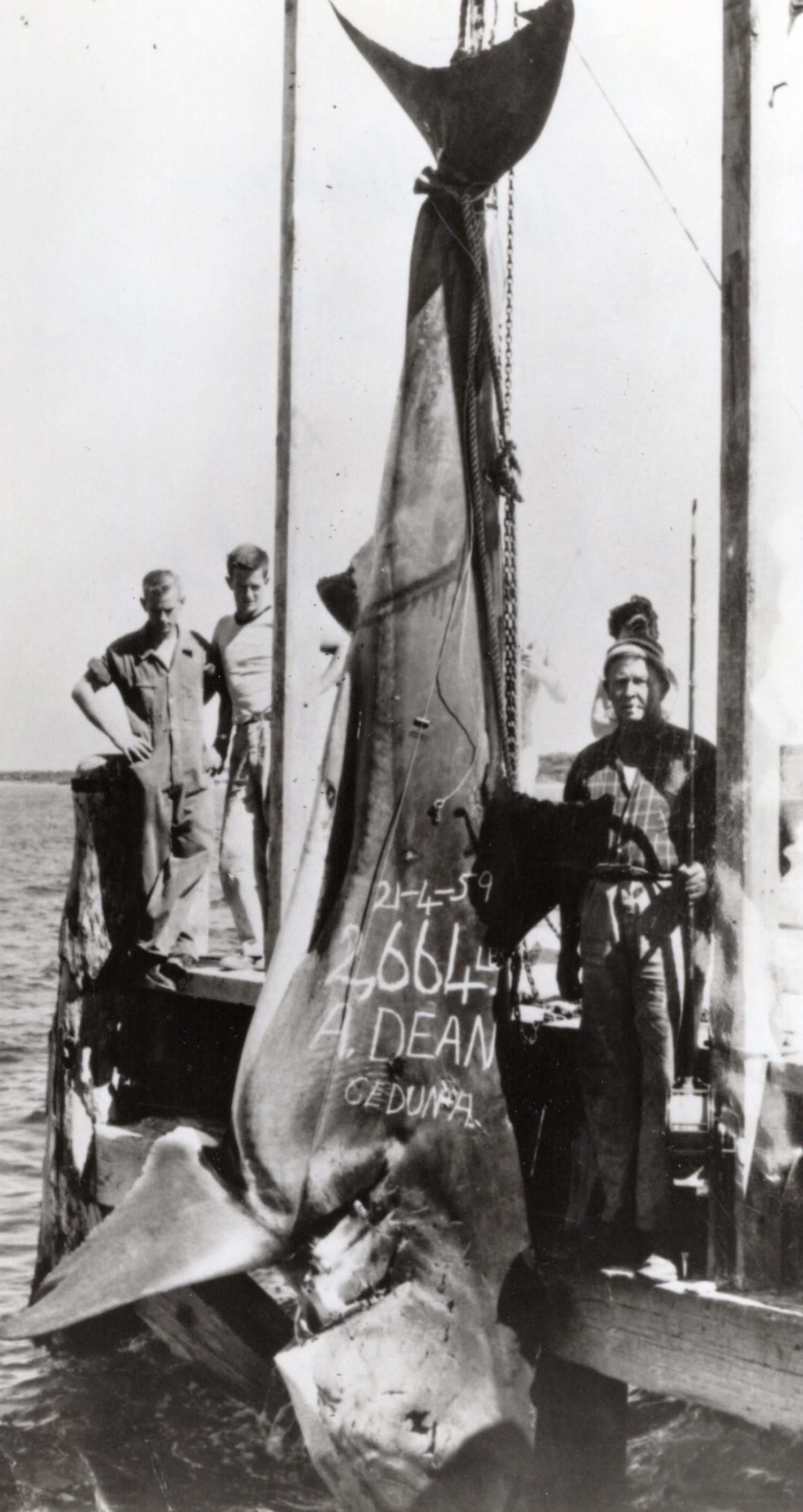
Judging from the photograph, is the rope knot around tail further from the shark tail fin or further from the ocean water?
the ocean water

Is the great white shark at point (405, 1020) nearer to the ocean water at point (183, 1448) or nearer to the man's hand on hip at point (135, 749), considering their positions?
the ocean water at point (183, 1448)

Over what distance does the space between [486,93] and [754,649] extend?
175 cm

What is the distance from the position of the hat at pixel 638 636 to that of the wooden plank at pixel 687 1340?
1.61 metres

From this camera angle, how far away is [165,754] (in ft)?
19.7

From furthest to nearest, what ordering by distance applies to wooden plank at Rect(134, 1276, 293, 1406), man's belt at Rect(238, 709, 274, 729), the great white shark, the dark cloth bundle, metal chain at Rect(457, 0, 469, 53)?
man's belt at Rect(238, 709, 274, 729) < wooden plank at Rect(134, 1276, 293, 1406) < metal chain at Rect(457, 0, 469, 53) < the dark cloth bundle < the great white shark

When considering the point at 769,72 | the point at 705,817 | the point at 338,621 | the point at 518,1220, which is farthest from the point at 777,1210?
the point at 769,72

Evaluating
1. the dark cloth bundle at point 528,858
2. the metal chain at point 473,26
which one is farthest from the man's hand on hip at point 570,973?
the metal chain at point 473,26

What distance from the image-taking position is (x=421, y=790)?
424 centimetres

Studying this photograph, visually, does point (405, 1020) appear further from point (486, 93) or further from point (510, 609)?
point (486, 93)

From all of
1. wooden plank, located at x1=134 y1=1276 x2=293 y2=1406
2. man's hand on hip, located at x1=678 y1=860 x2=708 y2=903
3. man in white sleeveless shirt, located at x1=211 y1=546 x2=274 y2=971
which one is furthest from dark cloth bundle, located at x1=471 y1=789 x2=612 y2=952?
man in white sleeveless shirt, located at x1=211 y1=546 x2=274 y2=971

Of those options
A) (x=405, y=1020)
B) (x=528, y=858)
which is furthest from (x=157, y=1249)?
(x=528, y=858)

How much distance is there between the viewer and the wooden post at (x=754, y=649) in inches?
141

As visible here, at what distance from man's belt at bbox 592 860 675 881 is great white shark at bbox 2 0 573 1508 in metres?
0.41

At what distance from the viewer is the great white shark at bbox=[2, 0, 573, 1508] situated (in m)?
3.70
